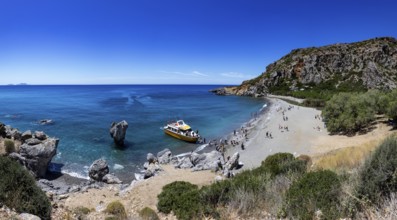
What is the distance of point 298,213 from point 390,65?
438 feet

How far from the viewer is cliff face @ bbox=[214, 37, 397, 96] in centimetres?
10769

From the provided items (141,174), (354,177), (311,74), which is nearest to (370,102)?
(141,174)

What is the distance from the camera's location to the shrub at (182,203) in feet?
34.8

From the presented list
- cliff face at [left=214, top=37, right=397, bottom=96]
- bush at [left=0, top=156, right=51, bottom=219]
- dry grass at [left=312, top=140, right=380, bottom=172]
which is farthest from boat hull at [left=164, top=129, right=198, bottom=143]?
cliff face at [left=214, top=37, right=397, bottom=96]

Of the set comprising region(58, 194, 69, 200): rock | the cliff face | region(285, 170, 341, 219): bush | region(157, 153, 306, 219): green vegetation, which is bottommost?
region(58, 194, 69, 200): rock

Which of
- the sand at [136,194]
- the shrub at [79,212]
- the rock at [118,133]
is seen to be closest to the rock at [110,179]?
the sand at [136,194]

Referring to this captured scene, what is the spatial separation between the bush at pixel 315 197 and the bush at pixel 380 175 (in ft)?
2.70

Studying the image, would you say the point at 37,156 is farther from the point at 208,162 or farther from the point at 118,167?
the point at 208,162

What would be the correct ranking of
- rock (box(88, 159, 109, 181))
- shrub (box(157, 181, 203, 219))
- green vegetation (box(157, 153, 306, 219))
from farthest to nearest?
rock (box(88, 159, 109, 181))
shrub (box(157, 181, 203, 219))
green vegetation (box(157, 153, 306, 219))

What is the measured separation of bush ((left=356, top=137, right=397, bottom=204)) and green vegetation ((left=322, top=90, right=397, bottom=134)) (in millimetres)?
30185

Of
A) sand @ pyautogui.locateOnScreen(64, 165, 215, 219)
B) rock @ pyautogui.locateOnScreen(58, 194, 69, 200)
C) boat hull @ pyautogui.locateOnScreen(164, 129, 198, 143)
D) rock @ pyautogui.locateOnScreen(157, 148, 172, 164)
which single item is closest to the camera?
sand @ pyautogui.locateOnScreen(64, 165, 215, 219)

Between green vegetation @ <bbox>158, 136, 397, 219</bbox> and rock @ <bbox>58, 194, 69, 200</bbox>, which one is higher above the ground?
green vegetation @ <bbox>158, 136, 397, 219</bbox>

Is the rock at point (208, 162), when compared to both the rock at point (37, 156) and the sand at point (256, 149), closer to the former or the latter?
the sand at point (256, 149)

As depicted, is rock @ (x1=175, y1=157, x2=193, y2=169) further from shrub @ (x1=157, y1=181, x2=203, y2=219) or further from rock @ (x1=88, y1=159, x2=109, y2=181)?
shrub @ (x1=157, y1=181, x2=203, y2=219)
